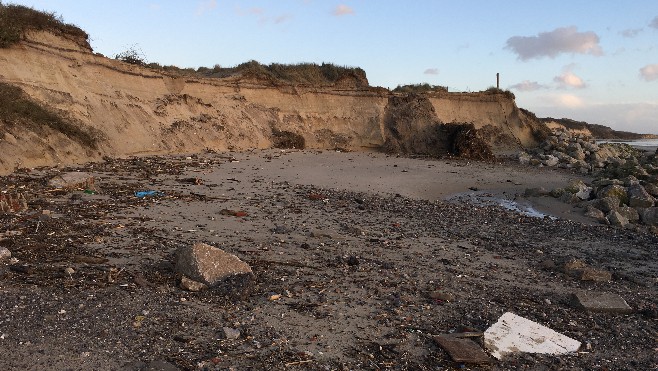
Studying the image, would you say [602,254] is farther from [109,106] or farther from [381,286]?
[109,106]

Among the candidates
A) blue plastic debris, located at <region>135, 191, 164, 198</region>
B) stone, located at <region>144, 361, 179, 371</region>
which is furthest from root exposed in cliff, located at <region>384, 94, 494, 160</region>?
stone, located at <region>144, 361, 179, 371</region>

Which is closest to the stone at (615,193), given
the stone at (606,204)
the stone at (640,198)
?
the stone at (640,198)

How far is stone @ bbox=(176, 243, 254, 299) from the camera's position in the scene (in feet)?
16.3

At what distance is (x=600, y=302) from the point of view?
17.1ft

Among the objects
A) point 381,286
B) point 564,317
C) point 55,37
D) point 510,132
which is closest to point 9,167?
point 55,37

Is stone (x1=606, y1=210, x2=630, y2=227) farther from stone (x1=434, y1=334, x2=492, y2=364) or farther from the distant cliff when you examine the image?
the distant cliff

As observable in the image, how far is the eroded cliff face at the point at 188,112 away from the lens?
14.3m

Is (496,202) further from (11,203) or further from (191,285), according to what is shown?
(11,203)

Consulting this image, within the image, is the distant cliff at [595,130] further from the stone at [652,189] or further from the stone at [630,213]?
the stone at [630,213]

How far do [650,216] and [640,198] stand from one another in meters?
1.02

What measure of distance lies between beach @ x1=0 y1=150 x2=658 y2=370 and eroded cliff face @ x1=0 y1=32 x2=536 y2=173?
3493 mm

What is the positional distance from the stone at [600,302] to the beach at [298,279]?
7 centimetres

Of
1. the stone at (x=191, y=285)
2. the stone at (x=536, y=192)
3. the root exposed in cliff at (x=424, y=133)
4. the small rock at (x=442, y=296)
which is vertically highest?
the root exposed in cliff at (x=424, y=133)

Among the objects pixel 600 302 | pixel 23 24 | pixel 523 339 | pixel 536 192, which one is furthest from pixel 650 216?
pixel 23 24
